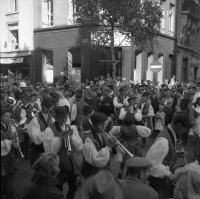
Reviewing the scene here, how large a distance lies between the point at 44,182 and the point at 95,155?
108cm

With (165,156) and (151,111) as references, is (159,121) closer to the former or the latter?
(151,111)

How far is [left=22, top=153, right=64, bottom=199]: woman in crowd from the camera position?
2701 millimetres

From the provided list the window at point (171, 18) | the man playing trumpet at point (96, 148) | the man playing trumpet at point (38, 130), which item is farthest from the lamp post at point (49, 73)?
the man playing trumpet at point (96, 148)

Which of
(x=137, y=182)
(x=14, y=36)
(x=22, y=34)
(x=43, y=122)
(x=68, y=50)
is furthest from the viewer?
(x=22, y=34)

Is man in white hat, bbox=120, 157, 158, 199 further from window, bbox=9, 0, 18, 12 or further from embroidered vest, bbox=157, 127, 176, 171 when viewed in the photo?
window, bbox=9, 0, 18, 12

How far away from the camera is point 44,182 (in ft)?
9.17

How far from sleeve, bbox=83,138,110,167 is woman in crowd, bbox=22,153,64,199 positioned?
33.0 inches

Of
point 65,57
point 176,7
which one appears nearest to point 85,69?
point 65,57

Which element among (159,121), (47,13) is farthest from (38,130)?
(47,13)

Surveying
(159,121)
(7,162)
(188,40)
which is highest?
(188,40)

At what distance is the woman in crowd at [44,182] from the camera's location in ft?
8.86

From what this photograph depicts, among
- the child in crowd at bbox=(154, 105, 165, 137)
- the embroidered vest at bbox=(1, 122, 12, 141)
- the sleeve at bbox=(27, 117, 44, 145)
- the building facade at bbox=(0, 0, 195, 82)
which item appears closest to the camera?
the embroidered vest at bbox=(1, 122, 12, 141)

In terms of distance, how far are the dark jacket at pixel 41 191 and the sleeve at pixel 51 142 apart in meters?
1.20

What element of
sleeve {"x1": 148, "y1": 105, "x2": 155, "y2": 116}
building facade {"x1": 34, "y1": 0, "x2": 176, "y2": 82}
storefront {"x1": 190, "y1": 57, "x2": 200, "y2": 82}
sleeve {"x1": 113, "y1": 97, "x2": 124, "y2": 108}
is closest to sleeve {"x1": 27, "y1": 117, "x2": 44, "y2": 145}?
sleeve {"x1": 113, "y1": 97, "x2": 124, "y2": 108}
